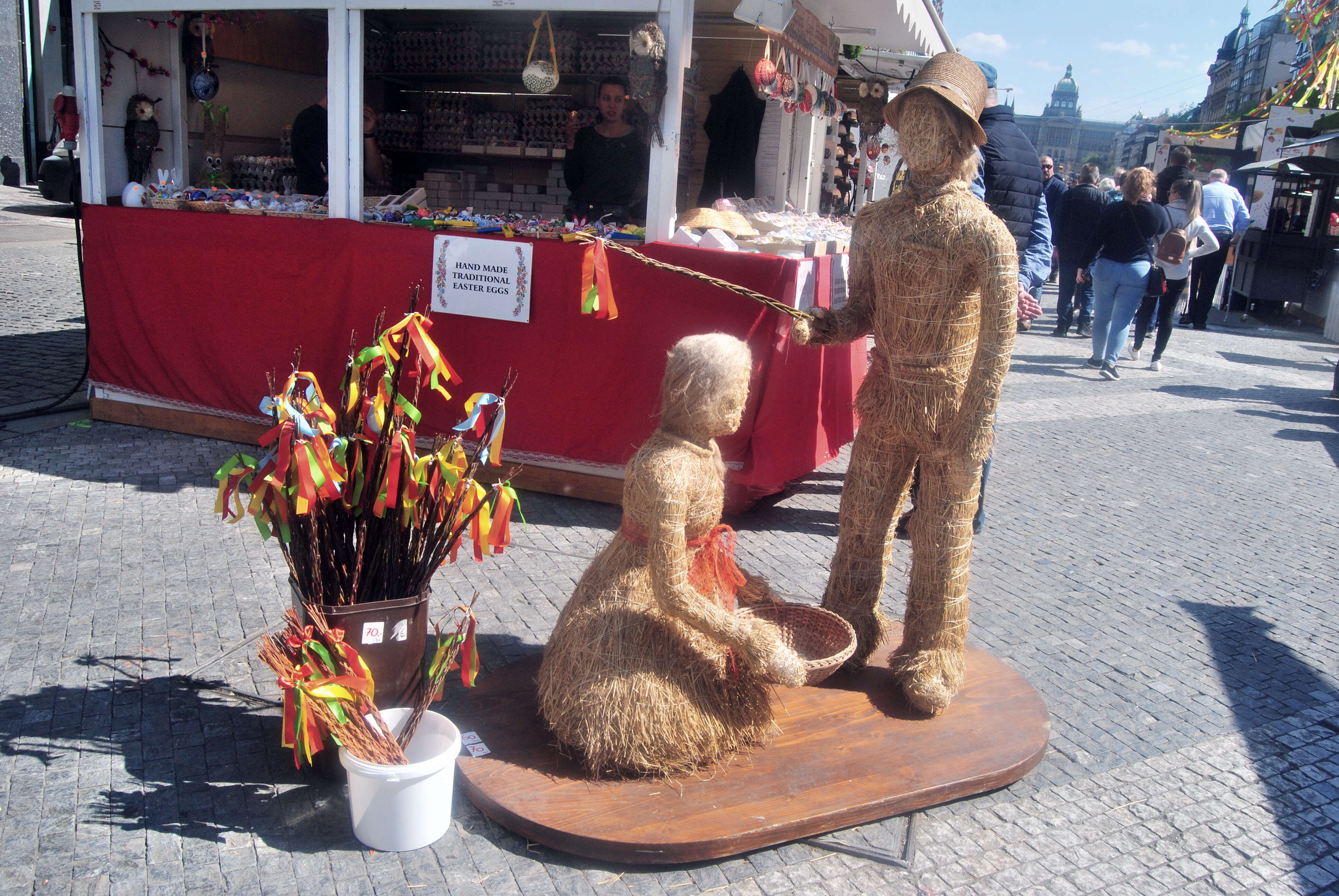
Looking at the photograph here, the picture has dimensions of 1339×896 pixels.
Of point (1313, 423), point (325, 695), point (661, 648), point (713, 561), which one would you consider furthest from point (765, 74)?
point (1313, 423)

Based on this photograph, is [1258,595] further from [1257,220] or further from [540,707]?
[1257,220]

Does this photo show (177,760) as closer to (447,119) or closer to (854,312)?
(854,312)

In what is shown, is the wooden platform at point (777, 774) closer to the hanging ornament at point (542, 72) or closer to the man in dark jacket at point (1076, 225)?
the hanging ornament at point (542, 72)

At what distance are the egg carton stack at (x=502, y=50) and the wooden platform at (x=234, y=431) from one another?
10.9ft

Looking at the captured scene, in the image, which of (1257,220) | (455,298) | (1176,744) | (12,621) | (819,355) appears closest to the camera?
(1176,744)

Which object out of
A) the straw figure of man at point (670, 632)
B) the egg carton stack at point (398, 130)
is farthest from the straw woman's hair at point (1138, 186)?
the straw figure of man at point (670, 632)

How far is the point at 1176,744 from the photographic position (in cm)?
313

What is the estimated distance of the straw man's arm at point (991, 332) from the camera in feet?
9.02

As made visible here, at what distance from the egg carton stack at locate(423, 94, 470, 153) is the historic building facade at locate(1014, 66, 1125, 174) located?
364 feet

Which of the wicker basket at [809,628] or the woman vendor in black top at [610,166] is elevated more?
the woman vendor in black top at [610,166]

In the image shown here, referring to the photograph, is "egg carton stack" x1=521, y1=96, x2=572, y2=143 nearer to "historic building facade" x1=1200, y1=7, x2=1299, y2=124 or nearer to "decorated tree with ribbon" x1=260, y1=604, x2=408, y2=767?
"decorated tree with ribbon" x1=260, y1=604, x2=408, y2=767

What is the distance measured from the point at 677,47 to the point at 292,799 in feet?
12.0

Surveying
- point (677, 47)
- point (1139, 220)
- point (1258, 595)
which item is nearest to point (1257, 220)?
point (1139, 220)

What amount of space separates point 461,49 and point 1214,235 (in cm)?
892
